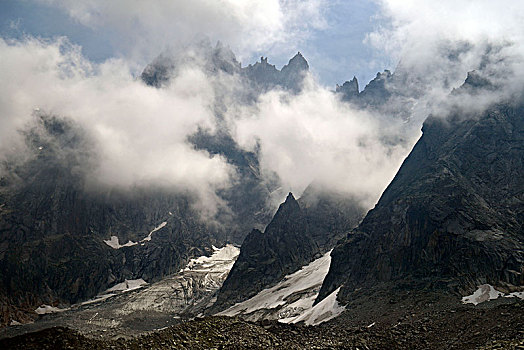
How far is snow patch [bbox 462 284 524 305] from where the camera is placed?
8812 cm

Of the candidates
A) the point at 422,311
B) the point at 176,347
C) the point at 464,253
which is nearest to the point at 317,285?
the point at 464,253

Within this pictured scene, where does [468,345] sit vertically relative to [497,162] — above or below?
below

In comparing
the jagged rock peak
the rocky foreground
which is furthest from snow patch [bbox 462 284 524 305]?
the jagged rock peak

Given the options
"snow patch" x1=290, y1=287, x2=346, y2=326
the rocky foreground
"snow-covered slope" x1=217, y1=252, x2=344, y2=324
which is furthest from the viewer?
"snow-covered slope" x1=217, y1=252, x2=344, y2=324

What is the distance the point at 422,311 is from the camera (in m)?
85.9

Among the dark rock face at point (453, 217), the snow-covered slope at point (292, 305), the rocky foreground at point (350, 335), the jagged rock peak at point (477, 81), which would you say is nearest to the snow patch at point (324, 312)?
the snow-covered slope at point (292, 305)

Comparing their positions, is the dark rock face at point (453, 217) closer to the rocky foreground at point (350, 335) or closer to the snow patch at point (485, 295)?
the snow patch at point (485, 295)

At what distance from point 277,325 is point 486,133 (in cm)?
11680

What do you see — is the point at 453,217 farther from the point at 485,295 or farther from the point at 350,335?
the point at 350,335

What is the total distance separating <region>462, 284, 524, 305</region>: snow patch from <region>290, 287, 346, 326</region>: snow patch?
110ft

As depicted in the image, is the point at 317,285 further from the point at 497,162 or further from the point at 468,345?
the point at 468,345

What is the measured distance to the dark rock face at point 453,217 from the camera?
104688 millimetres

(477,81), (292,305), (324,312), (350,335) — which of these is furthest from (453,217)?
(477,81)

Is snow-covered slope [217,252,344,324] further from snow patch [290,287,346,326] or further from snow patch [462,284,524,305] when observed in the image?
snow patch [462,284,524,305]
